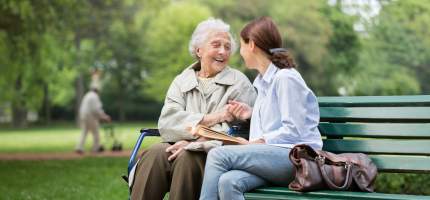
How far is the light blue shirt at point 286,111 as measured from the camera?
428cm

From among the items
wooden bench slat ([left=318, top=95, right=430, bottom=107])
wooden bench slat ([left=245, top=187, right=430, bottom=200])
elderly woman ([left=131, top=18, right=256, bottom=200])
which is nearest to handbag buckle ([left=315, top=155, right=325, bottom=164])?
wooden bench slat ([left=245, top=187, right=430, bottom=200])

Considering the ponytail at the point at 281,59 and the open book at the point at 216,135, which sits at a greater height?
the ponytail at the point at 281,59

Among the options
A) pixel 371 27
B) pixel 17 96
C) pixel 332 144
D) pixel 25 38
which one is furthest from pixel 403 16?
pixel 332 144

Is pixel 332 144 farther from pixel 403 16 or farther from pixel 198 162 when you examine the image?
pixel 403 16

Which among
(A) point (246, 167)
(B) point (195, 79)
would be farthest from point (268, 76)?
(B) point (195, 79)

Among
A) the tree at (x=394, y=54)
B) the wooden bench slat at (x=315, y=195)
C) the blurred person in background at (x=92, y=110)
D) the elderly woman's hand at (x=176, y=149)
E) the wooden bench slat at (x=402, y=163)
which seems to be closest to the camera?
the wooden bench slat at (x=315, y=195)

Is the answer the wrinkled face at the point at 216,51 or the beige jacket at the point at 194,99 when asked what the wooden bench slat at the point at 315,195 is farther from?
the wrinkled face at the point at 216,51

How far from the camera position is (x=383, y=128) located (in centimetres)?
463

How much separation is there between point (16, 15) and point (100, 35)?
3326 centimetres

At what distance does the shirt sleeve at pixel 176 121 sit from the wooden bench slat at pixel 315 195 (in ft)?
2.83

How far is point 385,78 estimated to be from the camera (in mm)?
36312

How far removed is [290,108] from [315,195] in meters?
0.53

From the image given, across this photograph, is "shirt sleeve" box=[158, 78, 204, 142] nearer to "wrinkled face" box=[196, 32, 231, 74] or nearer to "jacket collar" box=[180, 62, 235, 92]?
"jacket collar" box=[180, 62, 235, 92]

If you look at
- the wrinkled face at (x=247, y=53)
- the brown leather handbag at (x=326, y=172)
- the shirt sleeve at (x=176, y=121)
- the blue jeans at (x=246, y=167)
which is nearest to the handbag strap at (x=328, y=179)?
the brown leather handbag at (x=326, y=172)
